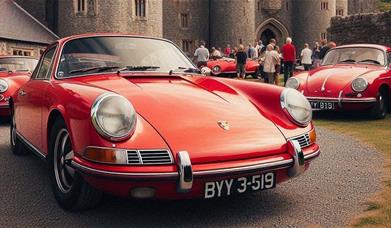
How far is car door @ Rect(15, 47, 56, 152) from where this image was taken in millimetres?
4234

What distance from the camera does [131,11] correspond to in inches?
1441

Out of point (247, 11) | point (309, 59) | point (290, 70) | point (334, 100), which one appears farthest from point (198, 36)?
point (334, 100)

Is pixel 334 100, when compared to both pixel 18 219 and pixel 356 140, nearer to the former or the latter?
pixel 356 140

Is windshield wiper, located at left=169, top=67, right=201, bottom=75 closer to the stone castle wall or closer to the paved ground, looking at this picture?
the paved ground

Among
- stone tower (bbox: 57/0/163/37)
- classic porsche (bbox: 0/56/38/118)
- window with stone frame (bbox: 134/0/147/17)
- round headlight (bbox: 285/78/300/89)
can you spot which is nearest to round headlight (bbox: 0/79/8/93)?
classic porsche (bbox: 0/56/38/118)

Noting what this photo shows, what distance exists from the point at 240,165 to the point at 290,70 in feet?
47.7

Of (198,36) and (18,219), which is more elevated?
(198,36)

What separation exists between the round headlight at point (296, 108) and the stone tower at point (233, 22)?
130 feet

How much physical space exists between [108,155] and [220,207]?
1089mm

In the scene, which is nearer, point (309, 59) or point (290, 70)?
point (290, 70)

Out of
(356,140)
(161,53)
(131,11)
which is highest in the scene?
(131,11)

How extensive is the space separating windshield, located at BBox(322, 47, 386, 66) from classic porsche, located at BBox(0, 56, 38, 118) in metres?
6.30

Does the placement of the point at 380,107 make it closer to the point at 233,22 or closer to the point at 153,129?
the point at 153,129

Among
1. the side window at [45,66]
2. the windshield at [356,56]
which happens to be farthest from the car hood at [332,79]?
the side window at [45,66]
